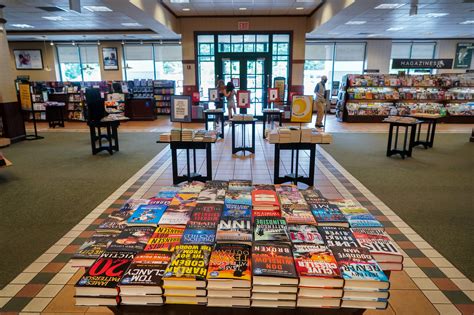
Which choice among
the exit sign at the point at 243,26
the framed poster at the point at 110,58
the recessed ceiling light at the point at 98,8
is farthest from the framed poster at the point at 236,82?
the framed poster at the point at 110,58

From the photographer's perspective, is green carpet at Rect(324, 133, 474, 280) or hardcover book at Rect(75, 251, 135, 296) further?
green carpet at Rect(324, 133, 474, 280)

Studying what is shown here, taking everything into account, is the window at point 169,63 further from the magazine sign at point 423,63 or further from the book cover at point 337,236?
the book cover at point 337,236

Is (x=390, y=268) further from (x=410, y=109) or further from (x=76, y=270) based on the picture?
(x=410, y=109)

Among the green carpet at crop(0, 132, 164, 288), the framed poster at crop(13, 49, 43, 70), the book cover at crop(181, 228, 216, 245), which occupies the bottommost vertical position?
the green carpet at crop(0, 132, 164, 288)

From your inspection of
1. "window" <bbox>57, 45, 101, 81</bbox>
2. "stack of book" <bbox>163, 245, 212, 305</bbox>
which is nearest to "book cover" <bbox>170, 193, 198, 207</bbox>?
"stack of book" <bbox>163, 245, 212, 305</bbox>

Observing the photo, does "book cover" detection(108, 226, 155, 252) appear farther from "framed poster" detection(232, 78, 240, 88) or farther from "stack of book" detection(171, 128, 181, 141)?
"framed poster" detection(232, 78, 240, 88)

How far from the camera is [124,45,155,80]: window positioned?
1568 centimetres

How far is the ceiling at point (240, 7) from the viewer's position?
938 centimetres

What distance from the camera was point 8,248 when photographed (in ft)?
10.6

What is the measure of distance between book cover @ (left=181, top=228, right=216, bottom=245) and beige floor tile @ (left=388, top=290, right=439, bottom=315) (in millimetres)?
1620

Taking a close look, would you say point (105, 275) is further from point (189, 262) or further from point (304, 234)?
point (304, 234)

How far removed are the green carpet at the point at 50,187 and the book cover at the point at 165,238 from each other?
190cm

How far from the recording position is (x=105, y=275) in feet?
4.64

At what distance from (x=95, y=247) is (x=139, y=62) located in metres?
15.8
